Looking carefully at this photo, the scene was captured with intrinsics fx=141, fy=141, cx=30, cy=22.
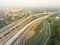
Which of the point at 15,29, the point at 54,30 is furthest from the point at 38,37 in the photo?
the point at 15,29

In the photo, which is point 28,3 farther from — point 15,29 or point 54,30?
point 54,30

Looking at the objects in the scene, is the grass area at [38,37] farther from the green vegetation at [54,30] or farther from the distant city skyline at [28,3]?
the distant city skyline at [28,3]

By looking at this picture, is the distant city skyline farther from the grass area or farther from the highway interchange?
the grass area

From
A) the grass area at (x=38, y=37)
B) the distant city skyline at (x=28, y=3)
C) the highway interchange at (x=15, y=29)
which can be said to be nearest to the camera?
the highway interchange at (x=15, y=29)

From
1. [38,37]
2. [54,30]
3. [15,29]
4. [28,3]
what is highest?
[28,3]

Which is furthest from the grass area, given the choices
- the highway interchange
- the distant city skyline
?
the distant city skyline

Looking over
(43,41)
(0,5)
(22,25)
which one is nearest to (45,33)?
(43,41)

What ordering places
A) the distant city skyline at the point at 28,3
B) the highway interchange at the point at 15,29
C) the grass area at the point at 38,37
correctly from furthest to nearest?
the distant city skyline at the point at 28,3
the grass area at the point at 38,37
the highway interchange at the point at 15,29

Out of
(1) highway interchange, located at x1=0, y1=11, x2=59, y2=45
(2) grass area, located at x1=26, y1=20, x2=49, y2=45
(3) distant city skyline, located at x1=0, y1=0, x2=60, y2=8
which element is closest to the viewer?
(1) highway interchange, located at x1=0, y1=11, x2=59, y2=45

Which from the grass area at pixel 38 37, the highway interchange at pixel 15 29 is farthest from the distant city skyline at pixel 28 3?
the grass area at pixel 38 37

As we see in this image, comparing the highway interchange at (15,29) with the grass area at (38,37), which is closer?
the highway interchange at (15,29)

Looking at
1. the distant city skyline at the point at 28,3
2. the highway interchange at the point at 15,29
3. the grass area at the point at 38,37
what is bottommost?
the grass area at the point at 38,37
